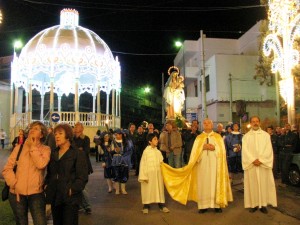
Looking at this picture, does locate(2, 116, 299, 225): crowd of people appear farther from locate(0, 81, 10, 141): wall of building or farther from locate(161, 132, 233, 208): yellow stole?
locate(0, 81, 10, 141): wall of building

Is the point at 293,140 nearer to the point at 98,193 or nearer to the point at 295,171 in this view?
the point at 295,171

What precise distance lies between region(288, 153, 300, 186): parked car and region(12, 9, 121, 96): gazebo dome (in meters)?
16.1

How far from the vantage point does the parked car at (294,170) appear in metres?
10.6

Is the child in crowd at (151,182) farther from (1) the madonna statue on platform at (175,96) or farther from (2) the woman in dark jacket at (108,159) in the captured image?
(1) the madonna statue on platform at (175,96)

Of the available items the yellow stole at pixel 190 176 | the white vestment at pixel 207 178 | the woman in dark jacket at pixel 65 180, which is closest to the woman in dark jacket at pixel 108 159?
the yellow stole at pixel 190 176

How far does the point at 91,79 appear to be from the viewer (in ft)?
93.2

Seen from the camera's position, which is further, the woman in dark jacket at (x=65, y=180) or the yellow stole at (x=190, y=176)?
the yellow stole at (x=190, y=176)

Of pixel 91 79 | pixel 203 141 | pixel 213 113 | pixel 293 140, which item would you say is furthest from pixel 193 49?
pixel 203 141

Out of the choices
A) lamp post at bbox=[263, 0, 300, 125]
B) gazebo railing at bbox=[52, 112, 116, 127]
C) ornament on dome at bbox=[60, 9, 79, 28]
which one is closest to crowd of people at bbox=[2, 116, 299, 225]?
lamp post at bbox=[263, 0, 300, 125]

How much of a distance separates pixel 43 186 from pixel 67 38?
20.6 metres

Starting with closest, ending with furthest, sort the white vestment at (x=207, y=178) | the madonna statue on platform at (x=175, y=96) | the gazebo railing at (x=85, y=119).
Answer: the white vestment at (x=207, y=178) → the gazebo railing at (x=85, y=119) → the madonna statue on platform at (x=175, y=96)

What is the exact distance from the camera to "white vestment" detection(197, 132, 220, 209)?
24.6 feet

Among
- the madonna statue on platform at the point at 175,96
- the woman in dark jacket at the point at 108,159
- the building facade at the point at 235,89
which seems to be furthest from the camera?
the building facade at the point at 235,89

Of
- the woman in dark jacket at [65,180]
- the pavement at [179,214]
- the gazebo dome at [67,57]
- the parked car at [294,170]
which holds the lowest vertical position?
the pavement at [179,214]
